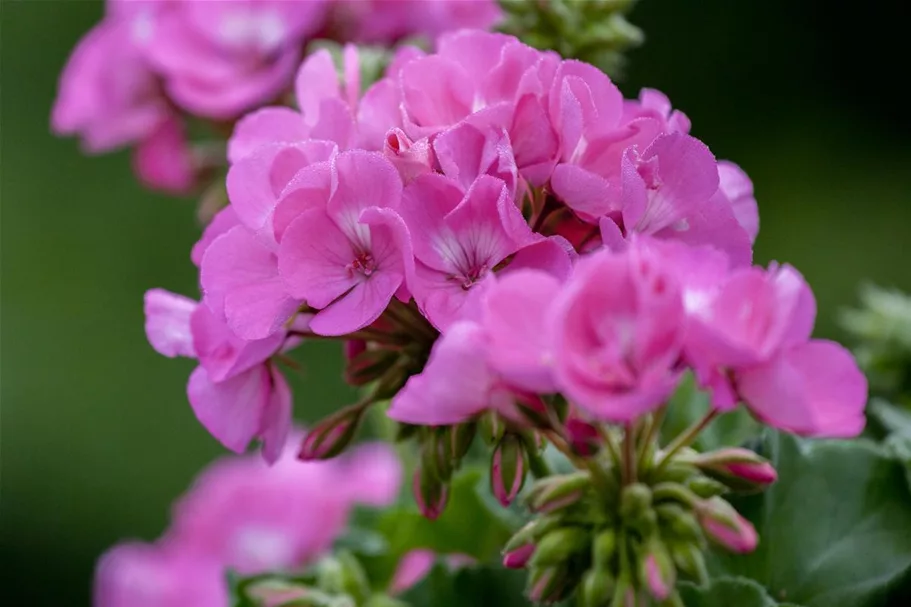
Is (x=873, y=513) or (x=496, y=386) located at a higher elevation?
(x=496, y=386)

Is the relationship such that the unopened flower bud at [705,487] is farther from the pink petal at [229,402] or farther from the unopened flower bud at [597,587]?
the pink petal at [229,402]

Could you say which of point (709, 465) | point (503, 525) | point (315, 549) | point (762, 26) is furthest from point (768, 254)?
point (709, 465)

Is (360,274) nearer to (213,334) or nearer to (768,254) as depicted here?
(213,334)

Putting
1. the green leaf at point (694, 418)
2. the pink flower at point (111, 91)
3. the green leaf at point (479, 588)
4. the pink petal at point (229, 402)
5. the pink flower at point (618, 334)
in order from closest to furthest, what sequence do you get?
1. the pink flower at point (618, 334)
2. the pink petal at point (229, 402)
3. the green leaf at point (479, 588)
4. the green leaf at point (694, 418)
5. the pink flower at point (111, 91)

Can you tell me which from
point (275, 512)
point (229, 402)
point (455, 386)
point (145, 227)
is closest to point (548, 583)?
point (455, 386)

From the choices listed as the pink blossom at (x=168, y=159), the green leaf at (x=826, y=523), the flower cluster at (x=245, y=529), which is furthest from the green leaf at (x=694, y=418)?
the pink blossom at (x=168, y=159)
